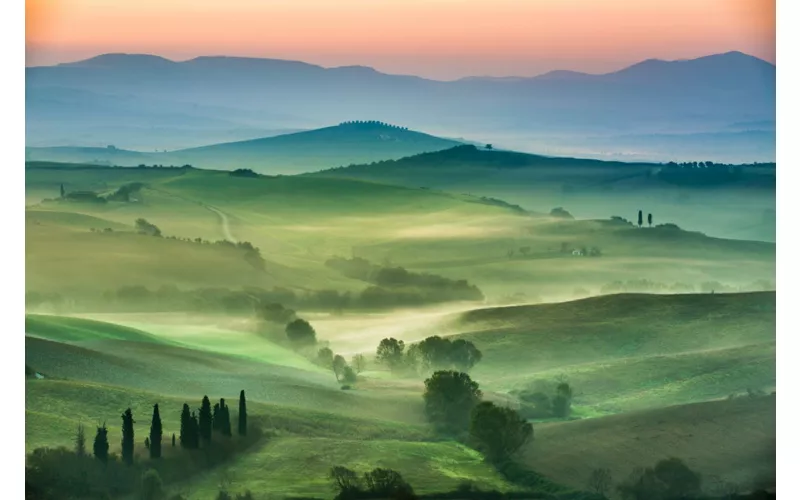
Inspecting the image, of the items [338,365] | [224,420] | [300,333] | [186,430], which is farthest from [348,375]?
[186,430]

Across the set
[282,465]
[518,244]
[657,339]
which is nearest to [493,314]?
[518,244]

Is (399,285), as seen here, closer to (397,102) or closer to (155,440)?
(397,102)

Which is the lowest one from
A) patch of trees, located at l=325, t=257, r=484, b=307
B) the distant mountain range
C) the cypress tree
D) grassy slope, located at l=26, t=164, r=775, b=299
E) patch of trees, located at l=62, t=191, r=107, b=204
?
the cypress tree

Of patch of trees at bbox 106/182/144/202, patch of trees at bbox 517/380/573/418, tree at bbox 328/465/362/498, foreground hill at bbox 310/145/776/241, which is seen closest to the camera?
tree at bbox 328/465/362/498

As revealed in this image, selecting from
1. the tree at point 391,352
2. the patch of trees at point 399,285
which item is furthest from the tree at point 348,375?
the patch of trees at point 399,285

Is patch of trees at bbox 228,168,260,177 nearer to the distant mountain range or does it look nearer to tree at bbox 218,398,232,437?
the distant mountain range

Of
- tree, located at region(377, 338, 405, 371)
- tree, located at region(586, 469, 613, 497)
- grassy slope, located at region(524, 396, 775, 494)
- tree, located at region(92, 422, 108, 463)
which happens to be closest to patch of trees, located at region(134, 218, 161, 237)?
tree, located at region(92, 422, 108, 463)

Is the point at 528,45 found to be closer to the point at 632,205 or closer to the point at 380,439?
the point at 632,205
